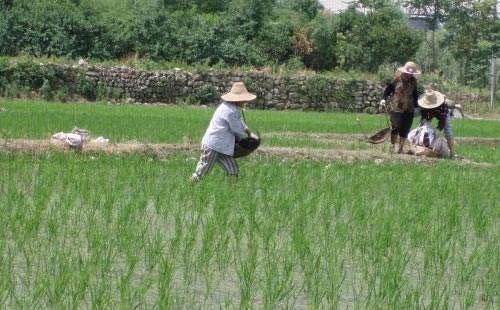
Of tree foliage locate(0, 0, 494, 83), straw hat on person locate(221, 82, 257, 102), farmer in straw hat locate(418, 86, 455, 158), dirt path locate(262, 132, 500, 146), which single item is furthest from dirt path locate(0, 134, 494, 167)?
tree foliage locate(0, 0, 494, 83)

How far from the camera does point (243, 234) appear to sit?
5.70 m

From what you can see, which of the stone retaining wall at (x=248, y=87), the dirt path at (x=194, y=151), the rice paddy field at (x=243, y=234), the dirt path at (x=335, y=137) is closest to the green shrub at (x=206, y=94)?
the stone retaining wall at (x=248, y=87)

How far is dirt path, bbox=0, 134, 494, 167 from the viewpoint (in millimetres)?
10094

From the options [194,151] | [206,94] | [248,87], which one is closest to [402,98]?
[194,151]

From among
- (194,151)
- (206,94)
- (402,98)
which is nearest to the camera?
(194,151)

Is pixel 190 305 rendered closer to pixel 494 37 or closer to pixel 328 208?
pixel 328 208

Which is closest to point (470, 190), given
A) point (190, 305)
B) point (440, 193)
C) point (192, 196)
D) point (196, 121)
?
point (440, 193)

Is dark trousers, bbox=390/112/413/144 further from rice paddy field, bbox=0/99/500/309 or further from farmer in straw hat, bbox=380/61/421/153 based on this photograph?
rice paddy field, bbox=0/99/500/309

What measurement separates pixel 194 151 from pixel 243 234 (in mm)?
5255

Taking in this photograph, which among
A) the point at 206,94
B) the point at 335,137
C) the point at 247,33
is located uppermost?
the point at 335,137

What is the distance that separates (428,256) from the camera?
5.21 m

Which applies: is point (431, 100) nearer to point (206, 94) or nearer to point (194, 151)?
point (194, 151)

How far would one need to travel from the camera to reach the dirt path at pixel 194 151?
10094mm

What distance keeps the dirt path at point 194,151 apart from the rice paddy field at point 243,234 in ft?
0.58
